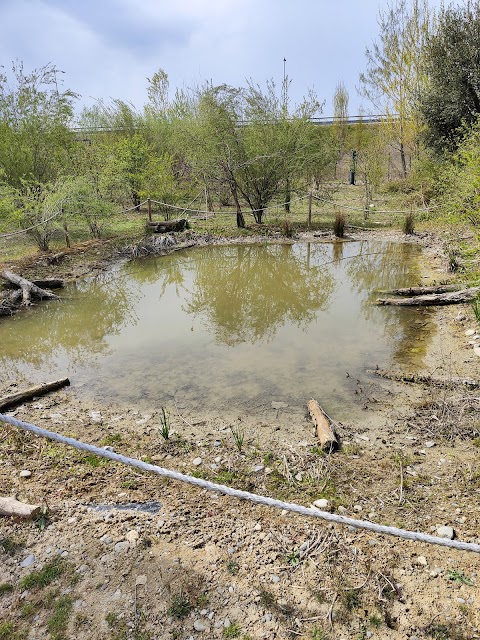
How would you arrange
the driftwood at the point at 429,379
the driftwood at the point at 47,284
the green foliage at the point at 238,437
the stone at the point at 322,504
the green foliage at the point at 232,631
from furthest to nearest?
the driftwood at the point at 47,284, the driftwood at the point at 429,379, the green foliage at the point at 238,437, the stone at the point at 322,504, the green foliage at the point at 232,631

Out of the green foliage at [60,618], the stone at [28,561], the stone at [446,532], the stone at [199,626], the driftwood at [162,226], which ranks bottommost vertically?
the stone at [199,626]

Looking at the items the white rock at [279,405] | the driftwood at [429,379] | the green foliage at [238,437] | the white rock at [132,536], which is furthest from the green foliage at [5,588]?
the driftwood at [429,379]

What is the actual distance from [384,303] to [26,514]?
686cm

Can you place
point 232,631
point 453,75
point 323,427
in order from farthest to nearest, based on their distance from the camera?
point 453,75 → point 323,427 → point 232,631

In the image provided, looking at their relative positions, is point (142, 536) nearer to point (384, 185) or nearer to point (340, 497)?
point (340, 497)

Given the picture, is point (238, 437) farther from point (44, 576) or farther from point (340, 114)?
point (340, 114)

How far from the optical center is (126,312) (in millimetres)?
8562

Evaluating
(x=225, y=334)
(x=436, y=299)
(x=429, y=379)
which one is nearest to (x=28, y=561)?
(x=429, y=379)

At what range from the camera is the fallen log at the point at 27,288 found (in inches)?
349

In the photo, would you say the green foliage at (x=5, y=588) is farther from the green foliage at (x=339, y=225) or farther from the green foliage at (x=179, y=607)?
the green foliage at (x=339, y=225)

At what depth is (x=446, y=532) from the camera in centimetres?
278

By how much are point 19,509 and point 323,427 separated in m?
2.69

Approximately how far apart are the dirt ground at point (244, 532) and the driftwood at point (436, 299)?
3.33 meters

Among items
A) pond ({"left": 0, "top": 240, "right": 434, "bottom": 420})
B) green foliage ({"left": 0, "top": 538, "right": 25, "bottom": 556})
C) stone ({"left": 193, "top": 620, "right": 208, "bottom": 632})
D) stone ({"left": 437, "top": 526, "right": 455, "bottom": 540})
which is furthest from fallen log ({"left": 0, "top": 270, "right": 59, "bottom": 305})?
stone ({"left": 437, "top": 526, "right": 455, "bottom": 540})
